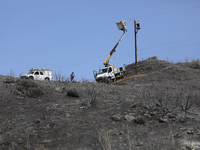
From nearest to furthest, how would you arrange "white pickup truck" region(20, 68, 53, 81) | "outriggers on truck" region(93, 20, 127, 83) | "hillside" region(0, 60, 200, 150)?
1. "hillside" region(0, 60, 200, 150)
2. "white pickup truck" region(20, 68, 53, 81)
3. "outriggers on truck" region(93, 20, 127, 83)

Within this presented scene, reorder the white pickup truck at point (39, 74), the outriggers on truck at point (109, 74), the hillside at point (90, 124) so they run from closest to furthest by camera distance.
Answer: the hillside at point (90, 124) → the white pickup truck at point (39, 74) → the outriggers on truck at point (109, 74)

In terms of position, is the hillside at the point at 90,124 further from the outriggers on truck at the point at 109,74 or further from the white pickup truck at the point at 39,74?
the outriggers on truck at the point at 109,74

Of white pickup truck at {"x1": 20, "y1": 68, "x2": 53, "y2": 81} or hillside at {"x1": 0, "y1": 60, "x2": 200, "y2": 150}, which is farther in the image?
white pickup truck at {"x1": 20, "y1": 68, "x2": 53, "y2": 81}

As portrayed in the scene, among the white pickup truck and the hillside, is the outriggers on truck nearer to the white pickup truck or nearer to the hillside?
the white pickup truck

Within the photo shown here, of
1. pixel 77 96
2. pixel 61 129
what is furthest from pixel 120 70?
pixel 61 129

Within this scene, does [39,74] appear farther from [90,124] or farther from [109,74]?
[90,124]

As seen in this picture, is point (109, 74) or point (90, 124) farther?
point (109, 74)

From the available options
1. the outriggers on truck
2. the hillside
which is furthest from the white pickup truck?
the hillside

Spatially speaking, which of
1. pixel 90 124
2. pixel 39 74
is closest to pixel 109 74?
pixel 39 74

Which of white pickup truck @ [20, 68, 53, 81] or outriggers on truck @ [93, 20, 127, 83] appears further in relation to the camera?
outriggers on truck @ [93, 20, 127, 83]

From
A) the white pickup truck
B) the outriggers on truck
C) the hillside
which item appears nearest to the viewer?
the hillside

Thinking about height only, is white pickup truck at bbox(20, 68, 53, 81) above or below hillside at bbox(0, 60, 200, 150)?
above

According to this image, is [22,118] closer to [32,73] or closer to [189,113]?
[189,113]

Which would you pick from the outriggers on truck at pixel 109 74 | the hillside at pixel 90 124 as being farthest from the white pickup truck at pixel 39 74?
the hillside at pixel 90 124
